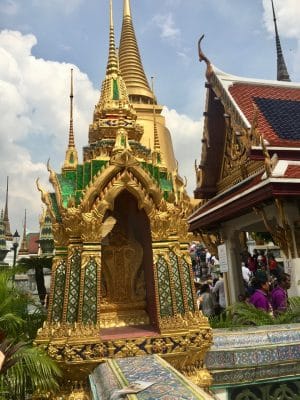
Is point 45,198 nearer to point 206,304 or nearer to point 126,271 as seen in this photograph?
point 126,271

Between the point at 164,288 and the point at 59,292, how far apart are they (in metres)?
1.01

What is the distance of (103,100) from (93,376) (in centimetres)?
312

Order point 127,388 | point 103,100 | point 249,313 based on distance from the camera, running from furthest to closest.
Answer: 1. point 249,313
2. point 103,100
3. point 127,388

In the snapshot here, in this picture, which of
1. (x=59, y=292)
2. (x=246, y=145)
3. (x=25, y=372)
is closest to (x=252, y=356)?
(x=59, y=292)

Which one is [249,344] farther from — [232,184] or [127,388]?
[232,184]

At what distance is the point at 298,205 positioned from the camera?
7422mm

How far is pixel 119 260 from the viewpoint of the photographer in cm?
453

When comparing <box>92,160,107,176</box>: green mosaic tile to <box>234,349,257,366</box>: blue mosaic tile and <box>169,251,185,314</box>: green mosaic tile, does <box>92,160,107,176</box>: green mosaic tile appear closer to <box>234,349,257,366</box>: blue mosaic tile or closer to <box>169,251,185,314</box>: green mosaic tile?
<box>169,251,185,314</box>: green mosaic tile

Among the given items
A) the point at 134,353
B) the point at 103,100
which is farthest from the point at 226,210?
the point at 134,353

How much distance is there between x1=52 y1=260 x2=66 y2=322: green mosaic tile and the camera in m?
3.55

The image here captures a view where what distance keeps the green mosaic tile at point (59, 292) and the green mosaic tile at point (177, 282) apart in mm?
1076

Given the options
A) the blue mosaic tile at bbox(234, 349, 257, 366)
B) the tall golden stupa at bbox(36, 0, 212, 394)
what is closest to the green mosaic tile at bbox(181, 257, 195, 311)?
the tall golden stupa at bbox(36, 0, 212, 394)

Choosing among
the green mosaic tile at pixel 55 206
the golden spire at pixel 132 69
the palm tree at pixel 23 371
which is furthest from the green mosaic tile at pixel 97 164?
the golden spire at pixel 132 69

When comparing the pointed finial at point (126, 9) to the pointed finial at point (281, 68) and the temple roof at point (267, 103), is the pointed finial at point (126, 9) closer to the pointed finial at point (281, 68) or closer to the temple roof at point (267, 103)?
the pointed finial at point (281, 68)
